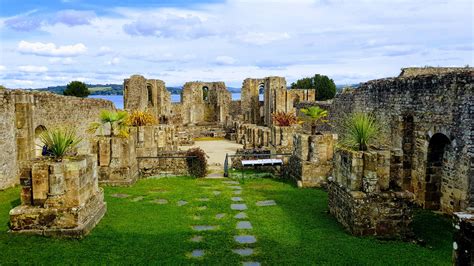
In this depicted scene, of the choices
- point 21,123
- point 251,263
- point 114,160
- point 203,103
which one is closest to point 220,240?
point 251,263

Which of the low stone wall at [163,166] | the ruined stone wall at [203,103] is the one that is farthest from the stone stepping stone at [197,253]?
the ruined stone wall at [203,103]

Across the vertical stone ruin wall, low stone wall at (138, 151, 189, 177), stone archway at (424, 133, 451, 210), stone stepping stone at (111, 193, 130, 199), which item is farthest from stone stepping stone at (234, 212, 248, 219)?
the vertical stone ruin wall

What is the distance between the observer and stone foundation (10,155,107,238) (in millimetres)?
8609

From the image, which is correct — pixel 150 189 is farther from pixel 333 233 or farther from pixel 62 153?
pixel 333 233

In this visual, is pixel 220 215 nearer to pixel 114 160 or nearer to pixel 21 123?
pixel 114 160

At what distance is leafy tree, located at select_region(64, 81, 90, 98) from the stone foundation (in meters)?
45.8

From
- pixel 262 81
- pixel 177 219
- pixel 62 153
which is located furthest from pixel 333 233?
pixel 262 81

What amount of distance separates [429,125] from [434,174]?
1432mm

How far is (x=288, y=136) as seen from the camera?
18.7 metres

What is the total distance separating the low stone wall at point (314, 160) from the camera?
46.2ft

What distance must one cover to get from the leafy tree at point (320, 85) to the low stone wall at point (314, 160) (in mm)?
56148

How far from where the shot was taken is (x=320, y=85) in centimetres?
7162

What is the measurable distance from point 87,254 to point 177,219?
107 inches

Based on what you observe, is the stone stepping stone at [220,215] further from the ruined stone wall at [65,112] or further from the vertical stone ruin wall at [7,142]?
the vertical stone ruin wall at [7,142]
